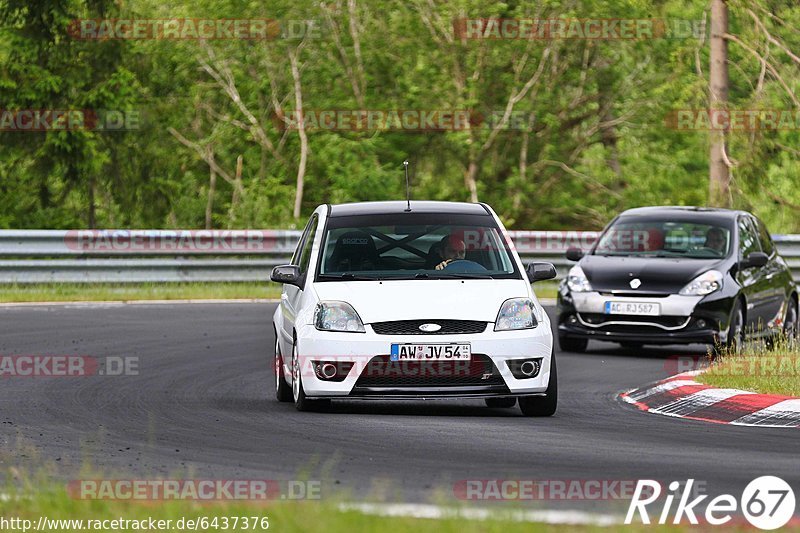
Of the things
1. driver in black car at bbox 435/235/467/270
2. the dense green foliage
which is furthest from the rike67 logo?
the dense green foliage

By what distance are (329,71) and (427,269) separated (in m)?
27.6

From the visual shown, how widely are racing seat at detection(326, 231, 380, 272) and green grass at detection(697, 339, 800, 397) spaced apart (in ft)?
10.1

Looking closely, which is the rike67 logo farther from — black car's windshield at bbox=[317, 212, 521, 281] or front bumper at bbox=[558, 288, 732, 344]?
front bumper at bbox=[558, 288, 732, 344]

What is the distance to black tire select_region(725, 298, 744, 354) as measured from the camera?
17703 millimetres

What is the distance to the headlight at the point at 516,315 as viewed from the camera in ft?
39.5

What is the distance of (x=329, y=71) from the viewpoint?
39969 mm

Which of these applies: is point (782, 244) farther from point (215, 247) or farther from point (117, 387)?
point (117, 387)

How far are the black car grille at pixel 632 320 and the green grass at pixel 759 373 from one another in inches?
71.2

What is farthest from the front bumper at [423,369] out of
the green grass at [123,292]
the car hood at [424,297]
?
the green grass at [123,292]

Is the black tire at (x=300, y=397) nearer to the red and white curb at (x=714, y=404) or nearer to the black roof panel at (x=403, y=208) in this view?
the black roof panel at (x=403, y=208)

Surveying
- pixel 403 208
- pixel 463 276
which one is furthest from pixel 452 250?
pixel 403 208

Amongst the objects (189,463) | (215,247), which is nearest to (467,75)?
(215,247)

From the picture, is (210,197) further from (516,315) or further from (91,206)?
(516,315)

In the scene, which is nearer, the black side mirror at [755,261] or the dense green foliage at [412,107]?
the black side mirror at [755,261]
